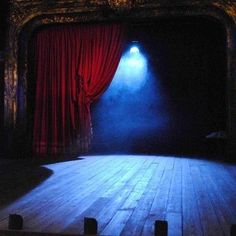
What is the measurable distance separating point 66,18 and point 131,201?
206 inches

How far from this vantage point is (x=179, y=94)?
855 cm

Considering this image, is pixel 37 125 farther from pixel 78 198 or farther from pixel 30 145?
pixel 78 198

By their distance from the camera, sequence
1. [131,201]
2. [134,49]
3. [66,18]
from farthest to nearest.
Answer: [134,49]
[66,18]
[131,201]

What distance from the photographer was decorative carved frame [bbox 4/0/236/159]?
7.14 m

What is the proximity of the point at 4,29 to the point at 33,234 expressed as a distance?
21.4 feet

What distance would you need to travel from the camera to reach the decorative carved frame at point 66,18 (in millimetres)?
7145

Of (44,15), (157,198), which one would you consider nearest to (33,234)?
(157,198)

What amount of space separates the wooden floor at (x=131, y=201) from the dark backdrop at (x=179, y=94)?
266cm

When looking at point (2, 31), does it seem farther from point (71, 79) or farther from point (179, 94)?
point (179, 94)

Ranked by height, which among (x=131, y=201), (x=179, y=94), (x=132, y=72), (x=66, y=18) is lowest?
(x=131, y=201)

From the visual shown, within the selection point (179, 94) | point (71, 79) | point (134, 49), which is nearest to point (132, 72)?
point (134, 49)

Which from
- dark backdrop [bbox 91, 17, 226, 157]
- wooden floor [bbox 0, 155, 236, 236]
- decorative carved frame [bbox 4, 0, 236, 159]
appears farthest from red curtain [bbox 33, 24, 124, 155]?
wooden floor [bbox 0, 155, 236, 236]

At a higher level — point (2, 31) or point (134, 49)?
point (2, 31)

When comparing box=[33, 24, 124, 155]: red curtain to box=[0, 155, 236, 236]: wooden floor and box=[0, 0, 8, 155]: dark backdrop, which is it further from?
box=[0, 155, 236, 236]: wooden floor
